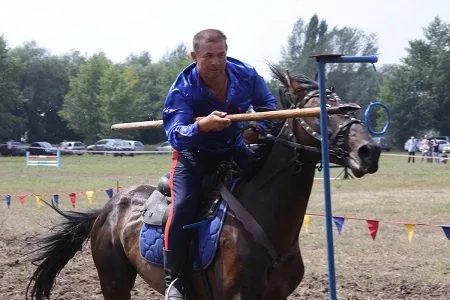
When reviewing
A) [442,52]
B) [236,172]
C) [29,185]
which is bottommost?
[29,185]

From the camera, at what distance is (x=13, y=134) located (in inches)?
2685

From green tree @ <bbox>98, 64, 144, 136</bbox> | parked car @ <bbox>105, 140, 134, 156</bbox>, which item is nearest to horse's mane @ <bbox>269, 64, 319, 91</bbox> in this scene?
parked car @ <bbox>105, 140, 134, 156</bbox>

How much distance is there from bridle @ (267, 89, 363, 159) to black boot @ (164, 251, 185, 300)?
1.04 meters

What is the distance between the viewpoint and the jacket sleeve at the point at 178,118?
4646mm

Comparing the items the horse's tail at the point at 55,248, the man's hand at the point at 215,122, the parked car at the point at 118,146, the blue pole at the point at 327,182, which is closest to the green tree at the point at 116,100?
the parked car at the point at 118,146

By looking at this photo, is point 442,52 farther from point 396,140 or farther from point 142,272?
point 142,272

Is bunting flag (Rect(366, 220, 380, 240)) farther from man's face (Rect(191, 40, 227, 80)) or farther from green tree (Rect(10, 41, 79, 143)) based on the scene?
green tree (Rect(10, 41, 79, 143))

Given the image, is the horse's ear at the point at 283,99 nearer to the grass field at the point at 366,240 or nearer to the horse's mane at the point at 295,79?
the horse's mane at the point at 295,79

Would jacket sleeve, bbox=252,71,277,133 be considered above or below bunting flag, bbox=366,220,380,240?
above

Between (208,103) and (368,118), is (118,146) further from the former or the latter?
(368,118)

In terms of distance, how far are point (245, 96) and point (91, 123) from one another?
205 feet

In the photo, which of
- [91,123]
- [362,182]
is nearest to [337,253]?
[362,182]

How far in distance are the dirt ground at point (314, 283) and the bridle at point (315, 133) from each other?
125 inches

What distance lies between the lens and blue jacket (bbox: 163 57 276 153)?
472 cm
